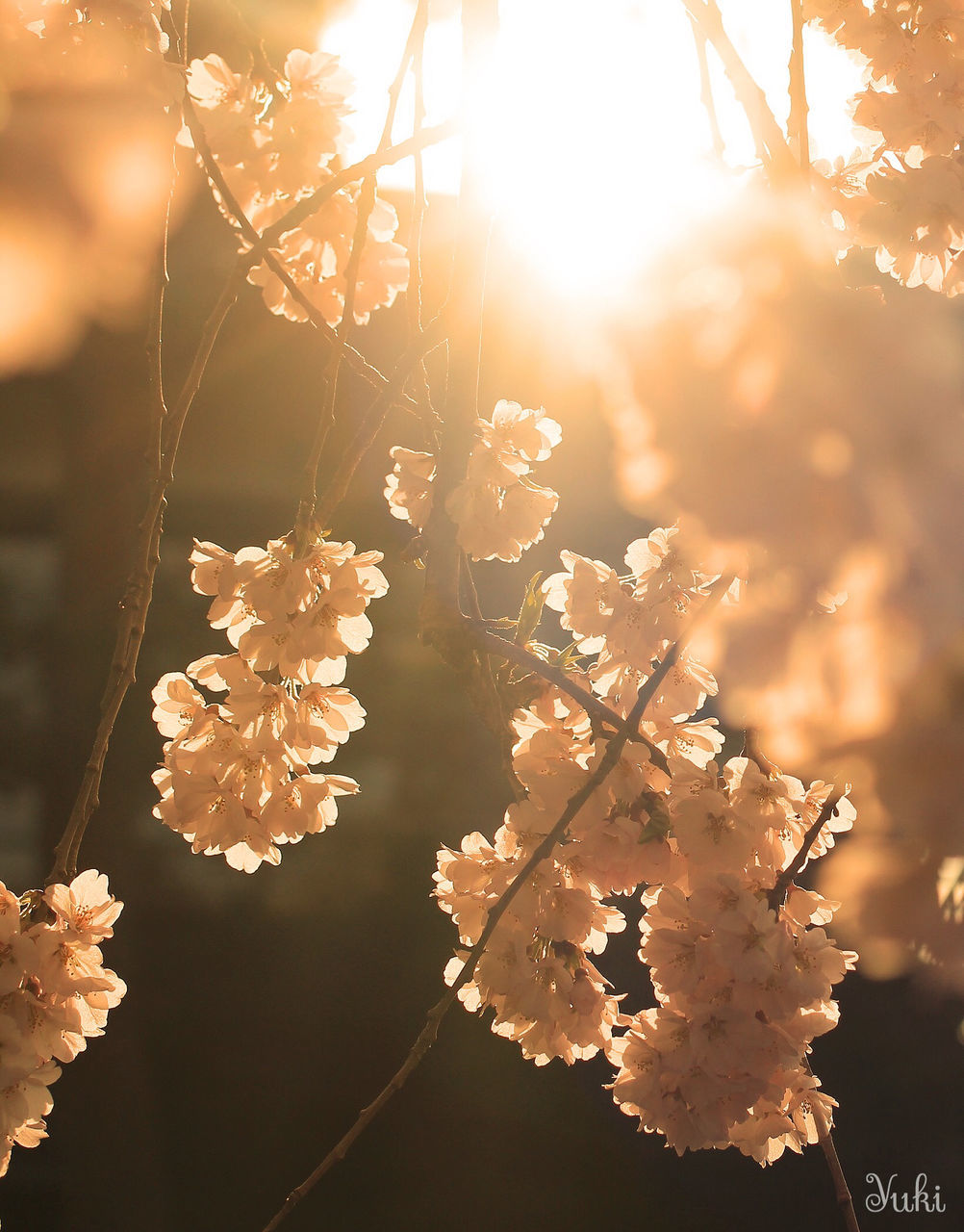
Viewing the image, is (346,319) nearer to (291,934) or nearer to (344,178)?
(344,178)

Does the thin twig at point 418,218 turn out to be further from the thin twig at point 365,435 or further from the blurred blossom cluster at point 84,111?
the blurred blossom cluster at point 84,111

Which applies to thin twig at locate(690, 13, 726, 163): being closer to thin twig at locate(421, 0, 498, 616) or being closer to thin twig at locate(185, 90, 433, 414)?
thin twig at locate(421, 0, 498, 616)

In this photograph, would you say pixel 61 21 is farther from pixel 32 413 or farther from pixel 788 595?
pixel 32 413

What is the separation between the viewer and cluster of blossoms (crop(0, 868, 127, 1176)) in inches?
22.0

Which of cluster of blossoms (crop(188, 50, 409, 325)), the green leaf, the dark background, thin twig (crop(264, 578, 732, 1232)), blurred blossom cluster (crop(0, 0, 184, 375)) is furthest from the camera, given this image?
the dark background

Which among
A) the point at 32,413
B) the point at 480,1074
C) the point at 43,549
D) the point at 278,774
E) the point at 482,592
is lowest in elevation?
the point at 278,774

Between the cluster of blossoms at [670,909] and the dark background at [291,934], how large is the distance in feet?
5.90

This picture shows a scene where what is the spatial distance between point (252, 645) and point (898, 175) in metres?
0.53

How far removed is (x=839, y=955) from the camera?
0.59m

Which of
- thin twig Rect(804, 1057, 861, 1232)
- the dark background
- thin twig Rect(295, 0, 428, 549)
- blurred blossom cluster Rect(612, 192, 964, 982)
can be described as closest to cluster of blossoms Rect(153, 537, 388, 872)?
thin twig Rect(295, 0, 428, 549)

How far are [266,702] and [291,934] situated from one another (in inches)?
89.2

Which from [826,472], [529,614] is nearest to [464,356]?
[529,614]

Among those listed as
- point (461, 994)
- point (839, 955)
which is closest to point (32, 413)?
point (461, 994)

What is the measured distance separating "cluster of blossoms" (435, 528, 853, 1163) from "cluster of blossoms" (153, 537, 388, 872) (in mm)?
139
